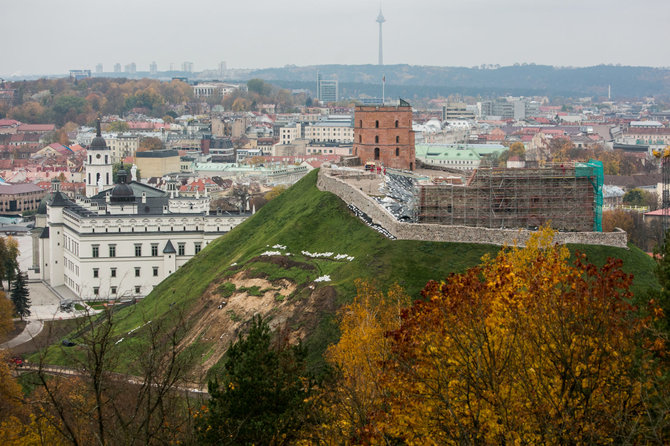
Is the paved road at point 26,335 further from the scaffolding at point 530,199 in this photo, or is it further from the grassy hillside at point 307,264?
the scaffolding at point 530,199

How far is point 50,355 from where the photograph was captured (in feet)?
146

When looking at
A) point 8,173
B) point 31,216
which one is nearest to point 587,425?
point 31,216

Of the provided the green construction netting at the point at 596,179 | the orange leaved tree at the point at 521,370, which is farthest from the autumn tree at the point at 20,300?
the orange leaved tree at the point at 521,370

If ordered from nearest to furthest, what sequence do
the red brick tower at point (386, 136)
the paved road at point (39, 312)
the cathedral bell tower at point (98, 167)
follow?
the paved road at point (39, 312) < the red brick tower at point (386, 136) < the cathedral bell tower at point (98, 167)

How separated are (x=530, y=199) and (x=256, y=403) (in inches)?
756

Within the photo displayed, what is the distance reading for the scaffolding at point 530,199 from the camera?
38.4 metres

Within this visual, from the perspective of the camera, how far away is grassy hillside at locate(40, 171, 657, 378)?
35.1 m

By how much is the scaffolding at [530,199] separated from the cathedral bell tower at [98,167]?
162 ft

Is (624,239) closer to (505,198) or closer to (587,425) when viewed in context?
(505,198)

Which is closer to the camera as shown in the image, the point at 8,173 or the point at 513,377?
the point at 513,377

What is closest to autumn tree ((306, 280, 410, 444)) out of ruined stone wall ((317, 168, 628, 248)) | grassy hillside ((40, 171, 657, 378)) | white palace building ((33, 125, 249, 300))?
grassy hillside ((40, 171, 657, 378))

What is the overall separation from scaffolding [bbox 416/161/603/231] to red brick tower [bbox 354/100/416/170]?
1720cm

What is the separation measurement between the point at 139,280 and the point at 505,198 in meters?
32.6

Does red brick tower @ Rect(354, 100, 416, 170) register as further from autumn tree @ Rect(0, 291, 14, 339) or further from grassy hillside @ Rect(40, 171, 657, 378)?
autumn tree @ Rect(0, 291, 14, 339)
